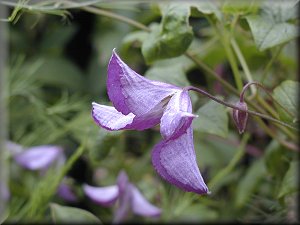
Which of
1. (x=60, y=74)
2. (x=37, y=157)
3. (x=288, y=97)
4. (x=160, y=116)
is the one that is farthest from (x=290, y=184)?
(x=60, y=74)

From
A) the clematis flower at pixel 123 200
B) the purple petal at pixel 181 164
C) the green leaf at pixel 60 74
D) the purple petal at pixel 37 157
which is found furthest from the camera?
the green leaf at pixel 60 74

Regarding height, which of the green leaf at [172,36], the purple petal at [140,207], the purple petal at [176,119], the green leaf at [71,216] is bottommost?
the purple petal at [140,207]

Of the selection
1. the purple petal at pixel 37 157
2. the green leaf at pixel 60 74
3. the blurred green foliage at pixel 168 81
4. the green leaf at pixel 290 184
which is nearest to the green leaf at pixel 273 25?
the blurred green foliage at pixel 168 81

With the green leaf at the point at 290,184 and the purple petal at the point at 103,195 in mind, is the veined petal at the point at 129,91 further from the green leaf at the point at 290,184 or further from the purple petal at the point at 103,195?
the purple petal at the point at 103,195

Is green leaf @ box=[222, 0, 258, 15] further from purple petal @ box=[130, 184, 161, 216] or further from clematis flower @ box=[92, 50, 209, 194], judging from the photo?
purple petal @ box=[130, 184, 161, 216]

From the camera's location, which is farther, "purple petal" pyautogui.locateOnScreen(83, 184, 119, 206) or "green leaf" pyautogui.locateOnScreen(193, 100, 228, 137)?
"purple petal" pyautogui.locateOnScreen(83, 184, 119, 206)

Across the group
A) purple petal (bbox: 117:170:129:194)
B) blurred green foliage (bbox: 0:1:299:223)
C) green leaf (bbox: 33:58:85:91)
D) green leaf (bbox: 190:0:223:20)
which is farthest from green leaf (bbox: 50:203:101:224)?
green leaf (bbox: 33:58:85:91)
